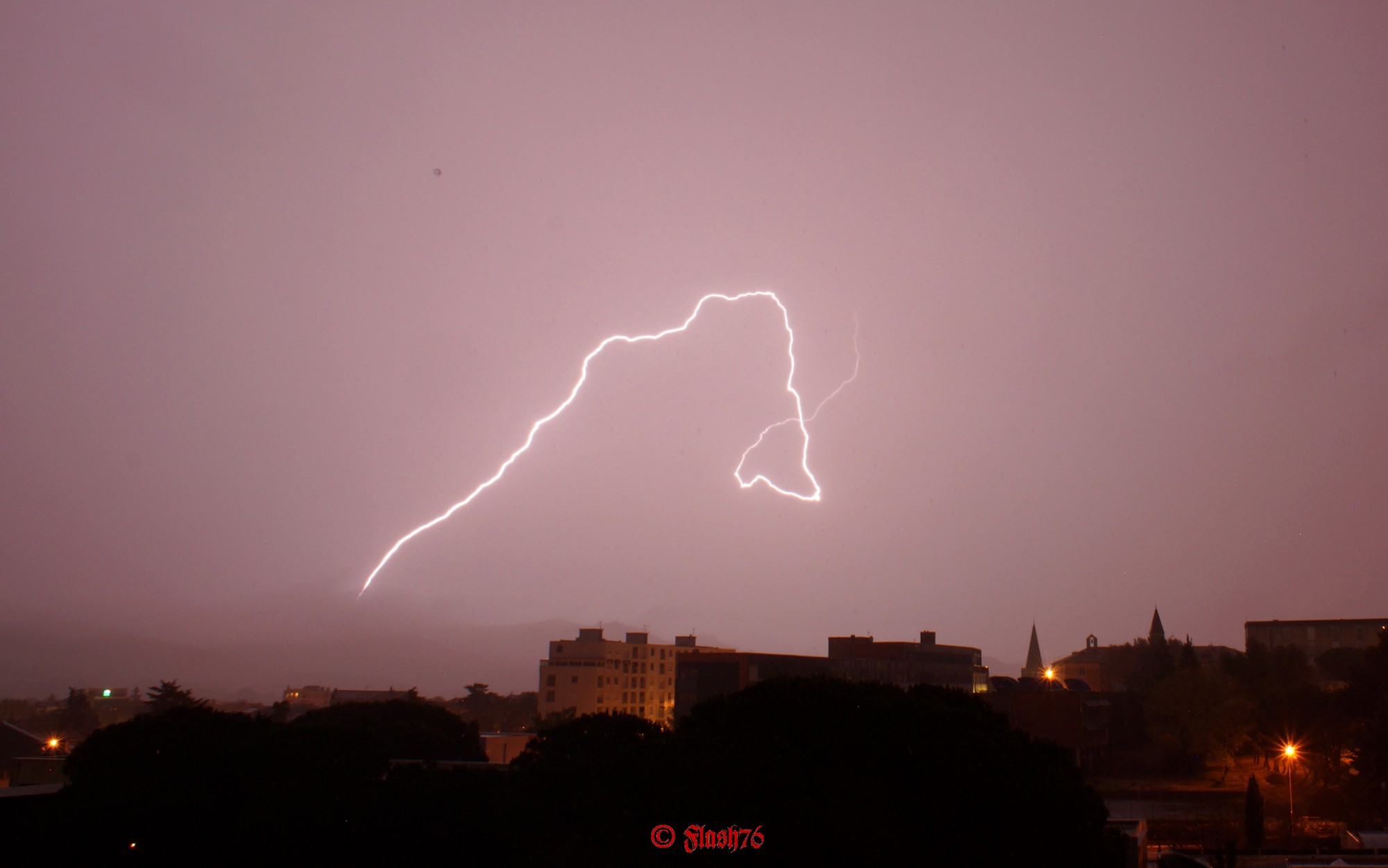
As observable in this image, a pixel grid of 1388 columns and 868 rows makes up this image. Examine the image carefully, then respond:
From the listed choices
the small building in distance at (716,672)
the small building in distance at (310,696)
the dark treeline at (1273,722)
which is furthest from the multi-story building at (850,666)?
the small building in distance at (310,696)

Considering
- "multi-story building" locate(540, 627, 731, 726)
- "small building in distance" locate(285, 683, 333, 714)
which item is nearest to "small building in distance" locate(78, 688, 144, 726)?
"small building in distance" locate(285, 683, 333, 714)

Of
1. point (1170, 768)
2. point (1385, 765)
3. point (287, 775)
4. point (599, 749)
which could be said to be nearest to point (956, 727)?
point (599, 749)

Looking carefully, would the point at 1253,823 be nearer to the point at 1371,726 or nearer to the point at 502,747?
the point at 1371,726

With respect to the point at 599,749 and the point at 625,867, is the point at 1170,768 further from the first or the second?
the point at 625,867

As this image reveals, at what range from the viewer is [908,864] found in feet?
45.6

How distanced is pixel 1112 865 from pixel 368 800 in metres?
14.3

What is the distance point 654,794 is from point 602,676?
6761 centimetres

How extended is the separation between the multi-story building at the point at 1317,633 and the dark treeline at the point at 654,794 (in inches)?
3172

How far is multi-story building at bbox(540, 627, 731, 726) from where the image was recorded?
80.1 meters

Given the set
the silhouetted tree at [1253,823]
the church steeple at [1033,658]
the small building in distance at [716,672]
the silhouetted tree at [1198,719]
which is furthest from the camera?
the church steeple at [1033,658]

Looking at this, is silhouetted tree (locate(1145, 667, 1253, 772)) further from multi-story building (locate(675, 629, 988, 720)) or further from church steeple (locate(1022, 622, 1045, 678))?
church steeple (locate(1022, 622, 1045, 678))

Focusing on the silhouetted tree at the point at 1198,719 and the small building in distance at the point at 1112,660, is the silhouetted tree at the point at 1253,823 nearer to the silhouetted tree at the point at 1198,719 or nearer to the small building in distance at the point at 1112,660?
the silhouetted tree at the point at 1198,719

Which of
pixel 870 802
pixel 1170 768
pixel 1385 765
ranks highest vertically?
pixel 870 802

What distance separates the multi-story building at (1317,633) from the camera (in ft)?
279
